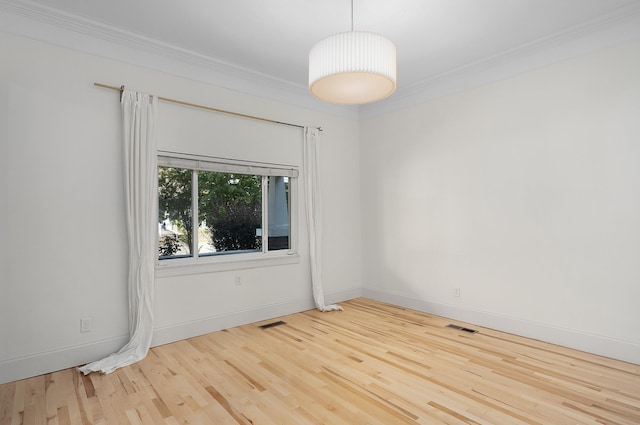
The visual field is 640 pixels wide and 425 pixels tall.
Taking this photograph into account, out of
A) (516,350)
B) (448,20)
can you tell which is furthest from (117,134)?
(516,350)

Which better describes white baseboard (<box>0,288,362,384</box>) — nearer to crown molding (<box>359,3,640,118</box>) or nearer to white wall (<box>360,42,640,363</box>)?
white wall (<box>360,42,640,363</box>)

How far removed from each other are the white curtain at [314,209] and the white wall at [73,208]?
106 centimetres

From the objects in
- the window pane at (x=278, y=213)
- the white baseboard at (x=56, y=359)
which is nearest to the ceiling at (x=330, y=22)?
the window pane at (x=278, y=213)

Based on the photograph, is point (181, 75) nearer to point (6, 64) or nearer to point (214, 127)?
point (214, 127)

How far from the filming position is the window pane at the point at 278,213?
4.73 m

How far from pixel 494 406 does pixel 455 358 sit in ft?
2.65

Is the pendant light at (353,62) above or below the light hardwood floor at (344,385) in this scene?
above

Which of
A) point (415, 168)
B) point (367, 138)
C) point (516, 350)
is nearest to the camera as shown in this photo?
point (516, 350)

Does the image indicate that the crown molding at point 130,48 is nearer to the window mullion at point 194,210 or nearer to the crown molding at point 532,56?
the window mullion at point 194,210

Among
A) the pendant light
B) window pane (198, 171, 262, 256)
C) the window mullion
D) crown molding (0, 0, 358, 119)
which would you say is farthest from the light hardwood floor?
crown molding (0, 0, 358, 119)

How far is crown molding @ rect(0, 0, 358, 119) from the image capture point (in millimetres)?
2916

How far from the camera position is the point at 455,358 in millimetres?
3199

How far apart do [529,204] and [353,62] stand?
2.62 meters

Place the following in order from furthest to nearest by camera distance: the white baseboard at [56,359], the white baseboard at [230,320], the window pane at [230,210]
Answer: the window pane at [230,210], the white baseboard at [230,320], the white baseboard at [56,359]
